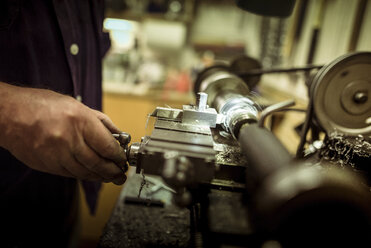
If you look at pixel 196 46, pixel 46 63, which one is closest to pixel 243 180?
pixel 46 63

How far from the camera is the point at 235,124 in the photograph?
1.99 feet

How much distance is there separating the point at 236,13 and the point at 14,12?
145 inches

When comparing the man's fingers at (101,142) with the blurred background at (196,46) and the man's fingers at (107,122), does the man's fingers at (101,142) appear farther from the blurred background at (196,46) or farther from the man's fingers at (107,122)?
the blurred background at (196,46)

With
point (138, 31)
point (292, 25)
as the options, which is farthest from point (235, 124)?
point (138, 31)

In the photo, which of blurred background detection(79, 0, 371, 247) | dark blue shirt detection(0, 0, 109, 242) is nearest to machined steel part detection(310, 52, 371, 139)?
blurred background detection(79, 0, 371, 247)

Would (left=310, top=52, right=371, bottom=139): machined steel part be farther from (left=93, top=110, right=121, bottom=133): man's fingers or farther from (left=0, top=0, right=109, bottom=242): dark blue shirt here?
(left=0, top=0, right=109, bottom=242): dark blue shirt

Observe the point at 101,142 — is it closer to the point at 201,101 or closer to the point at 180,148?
the point at 180,148

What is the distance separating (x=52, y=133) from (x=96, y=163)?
111 millimetres

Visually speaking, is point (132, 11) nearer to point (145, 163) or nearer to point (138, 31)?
point (138, 31)

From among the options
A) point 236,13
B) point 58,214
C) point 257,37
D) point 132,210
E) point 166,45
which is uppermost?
point 236,13

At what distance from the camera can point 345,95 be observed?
73 cm

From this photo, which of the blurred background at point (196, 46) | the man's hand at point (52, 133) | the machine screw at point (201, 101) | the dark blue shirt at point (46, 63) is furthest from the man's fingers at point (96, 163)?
the blurred background at point (196, 46)

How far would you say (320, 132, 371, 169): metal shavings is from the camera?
2.05ft

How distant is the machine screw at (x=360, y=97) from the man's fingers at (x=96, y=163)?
69cm
